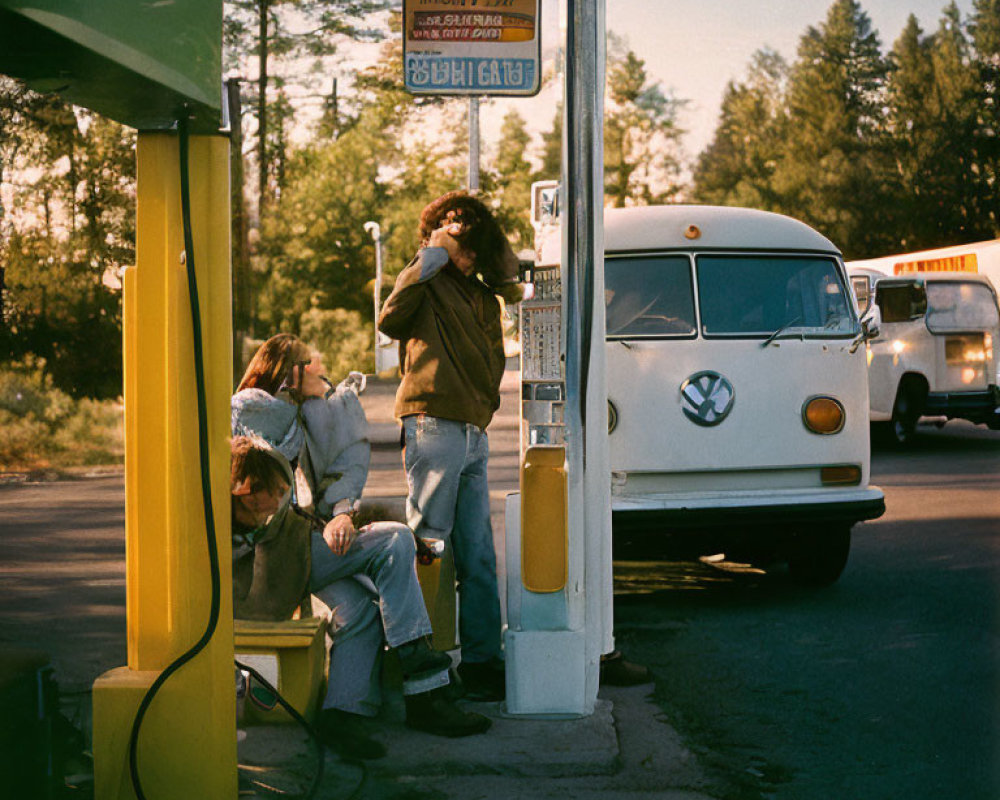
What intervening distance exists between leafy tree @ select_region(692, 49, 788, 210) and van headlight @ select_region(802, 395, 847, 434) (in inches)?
2049

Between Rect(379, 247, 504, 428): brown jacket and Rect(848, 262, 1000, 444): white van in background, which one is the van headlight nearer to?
Rect(379, 247, 504, 428): brown jacket

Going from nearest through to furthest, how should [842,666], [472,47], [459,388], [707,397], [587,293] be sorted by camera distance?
[587,293]
[459,388]
[472,47]
[842,666]
[707,397]

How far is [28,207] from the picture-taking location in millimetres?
3406

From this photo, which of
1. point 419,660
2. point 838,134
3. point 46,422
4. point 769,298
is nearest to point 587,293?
point 419,660

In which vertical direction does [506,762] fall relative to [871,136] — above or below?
below

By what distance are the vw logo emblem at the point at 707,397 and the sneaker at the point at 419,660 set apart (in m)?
A: 2.79

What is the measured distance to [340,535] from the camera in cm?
432

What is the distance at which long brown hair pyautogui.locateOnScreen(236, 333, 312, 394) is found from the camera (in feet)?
15.0

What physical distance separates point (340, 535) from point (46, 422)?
4.69 m

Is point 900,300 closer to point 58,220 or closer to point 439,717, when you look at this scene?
point 439,717

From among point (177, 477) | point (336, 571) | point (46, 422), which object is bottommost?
point (336, 571)

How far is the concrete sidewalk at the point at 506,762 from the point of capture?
152 inches

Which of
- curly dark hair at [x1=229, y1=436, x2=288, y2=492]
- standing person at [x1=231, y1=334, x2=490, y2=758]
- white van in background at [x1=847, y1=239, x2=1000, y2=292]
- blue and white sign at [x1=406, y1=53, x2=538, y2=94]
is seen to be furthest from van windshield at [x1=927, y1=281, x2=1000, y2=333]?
curly dark hair at [x1=229, y1=436, x2=288, y2=492]

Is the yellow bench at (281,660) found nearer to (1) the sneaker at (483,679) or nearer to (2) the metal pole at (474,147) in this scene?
(1) the sneaker at (483,679)
